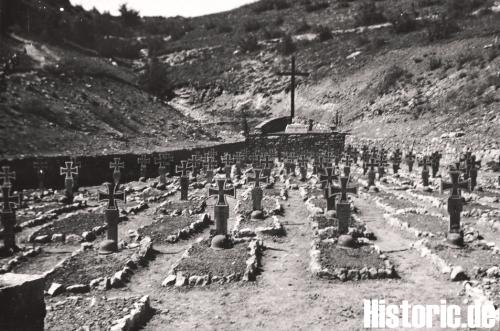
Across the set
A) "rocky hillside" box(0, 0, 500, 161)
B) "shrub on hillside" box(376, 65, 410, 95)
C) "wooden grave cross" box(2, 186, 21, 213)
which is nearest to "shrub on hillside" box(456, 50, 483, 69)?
"rocky hillside" box(0, 0, 500, 161)

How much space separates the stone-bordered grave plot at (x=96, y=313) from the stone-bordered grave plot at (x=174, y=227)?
472cm

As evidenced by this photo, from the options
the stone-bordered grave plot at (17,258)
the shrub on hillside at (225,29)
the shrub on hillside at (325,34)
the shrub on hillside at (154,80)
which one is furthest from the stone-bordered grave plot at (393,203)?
the shrub on hillside at (225,29)

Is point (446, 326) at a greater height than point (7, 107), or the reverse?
point (7, 107)

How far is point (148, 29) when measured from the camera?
99438 mm

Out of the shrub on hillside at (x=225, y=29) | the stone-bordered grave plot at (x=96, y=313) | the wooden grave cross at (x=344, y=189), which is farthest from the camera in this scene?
the shrub on hillside at (x=225, y=29)

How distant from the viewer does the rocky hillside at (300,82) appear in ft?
105

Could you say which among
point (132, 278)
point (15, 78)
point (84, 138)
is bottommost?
point (132, 278)

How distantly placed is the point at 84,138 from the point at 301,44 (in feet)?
141

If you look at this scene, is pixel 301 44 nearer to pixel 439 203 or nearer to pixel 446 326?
pixel 439 203

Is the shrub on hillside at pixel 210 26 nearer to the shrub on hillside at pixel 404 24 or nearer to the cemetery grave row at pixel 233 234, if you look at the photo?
the shrub on hillside at pixel 404 24

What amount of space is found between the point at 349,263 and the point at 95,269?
558 centimetres

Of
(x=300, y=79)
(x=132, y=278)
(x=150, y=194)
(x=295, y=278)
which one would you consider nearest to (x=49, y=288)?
(x=132, y=278)

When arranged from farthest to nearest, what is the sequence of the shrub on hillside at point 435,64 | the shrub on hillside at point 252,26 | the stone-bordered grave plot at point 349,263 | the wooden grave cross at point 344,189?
the shrub on hillside at point 252,26 → the shrub on hillside at point 435,64 → the wooden grave cross at point 344,189 → the stone-bordered grave plot at point 349,263

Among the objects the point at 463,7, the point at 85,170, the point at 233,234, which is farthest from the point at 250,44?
the point at 233,234
